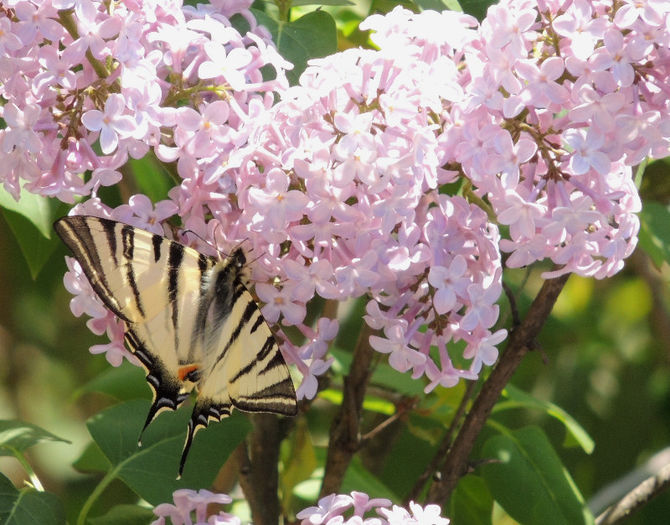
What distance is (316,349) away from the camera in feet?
3.23

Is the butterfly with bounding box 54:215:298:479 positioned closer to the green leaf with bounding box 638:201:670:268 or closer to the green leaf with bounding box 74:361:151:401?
the green leaf with bounding box 74:361:151:401

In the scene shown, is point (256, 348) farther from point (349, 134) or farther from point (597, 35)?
point (597, 35)

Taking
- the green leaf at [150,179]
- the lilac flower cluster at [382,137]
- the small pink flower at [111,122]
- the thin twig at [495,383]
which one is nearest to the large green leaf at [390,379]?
the thin twig at [495,383]

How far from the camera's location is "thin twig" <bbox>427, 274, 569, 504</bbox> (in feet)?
3.67

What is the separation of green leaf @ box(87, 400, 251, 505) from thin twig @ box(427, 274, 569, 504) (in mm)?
257

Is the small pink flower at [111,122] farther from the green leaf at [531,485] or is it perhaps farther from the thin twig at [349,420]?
the green leaf at [531,485]

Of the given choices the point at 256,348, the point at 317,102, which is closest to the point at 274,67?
the point at 317,102

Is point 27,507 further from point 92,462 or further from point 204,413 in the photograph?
point 92,462

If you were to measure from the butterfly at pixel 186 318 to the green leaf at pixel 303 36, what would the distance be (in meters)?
0.27

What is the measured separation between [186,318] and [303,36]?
364 mm

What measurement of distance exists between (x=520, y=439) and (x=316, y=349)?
48cm

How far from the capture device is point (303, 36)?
113cm

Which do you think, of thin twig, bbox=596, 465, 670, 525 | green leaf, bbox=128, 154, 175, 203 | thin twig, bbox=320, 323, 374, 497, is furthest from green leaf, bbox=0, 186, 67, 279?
thin twig, bbox=596, 465, 670, 525

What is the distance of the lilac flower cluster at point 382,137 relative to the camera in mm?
850
